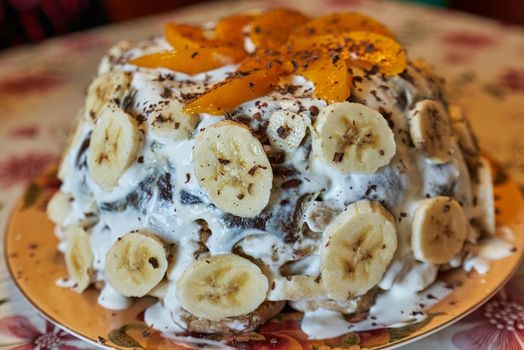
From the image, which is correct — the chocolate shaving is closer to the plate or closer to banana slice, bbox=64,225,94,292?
the plate

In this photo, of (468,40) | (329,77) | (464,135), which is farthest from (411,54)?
(329,77)

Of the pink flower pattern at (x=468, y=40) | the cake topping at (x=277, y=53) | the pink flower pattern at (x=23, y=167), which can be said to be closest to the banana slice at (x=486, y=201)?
the cake topping at (x=277, y=53)

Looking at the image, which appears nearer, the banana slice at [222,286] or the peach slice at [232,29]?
the banana slice at [222,286]

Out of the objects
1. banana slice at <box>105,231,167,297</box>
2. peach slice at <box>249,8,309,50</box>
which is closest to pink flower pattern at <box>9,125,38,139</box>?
peach slice at <box>249,8,309,50</box>

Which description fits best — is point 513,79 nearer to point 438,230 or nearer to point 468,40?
point 468,40

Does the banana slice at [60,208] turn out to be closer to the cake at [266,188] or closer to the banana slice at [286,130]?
the cake at [266,188]

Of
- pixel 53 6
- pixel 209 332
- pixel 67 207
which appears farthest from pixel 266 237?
pixel 53 6

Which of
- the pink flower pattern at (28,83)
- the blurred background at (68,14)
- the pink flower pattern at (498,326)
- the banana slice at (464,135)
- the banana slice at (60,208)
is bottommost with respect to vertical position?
the blurred background at (68,14)
